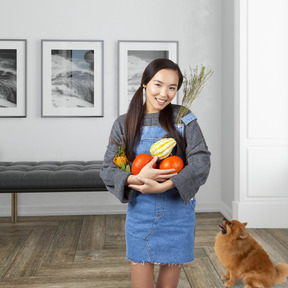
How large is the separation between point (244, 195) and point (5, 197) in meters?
2.45

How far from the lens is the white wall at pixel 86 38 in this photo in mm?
4031

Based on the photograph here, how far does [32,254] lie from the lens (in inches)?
112

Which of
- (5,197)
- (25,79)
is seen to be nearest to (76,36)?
(25,79)

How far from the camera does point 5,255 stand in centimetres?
282

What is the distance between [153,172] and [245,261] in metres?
1.24

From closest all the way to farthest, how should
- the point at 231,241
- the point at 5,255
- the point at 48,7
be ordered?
the point at 231,241, the point at 5,255, the point at 48,7

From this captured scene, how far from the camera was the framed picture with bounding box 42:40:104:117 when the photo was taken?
4.04 metres

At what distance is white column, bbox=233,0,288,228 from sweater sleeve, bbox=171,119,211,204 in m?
2.32

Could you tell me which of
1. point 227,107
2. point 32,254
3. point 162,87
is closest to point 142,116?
point 162,87

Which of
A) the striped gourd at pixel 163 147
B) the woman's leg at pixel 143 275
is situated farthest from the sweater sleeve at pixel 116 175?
the woman's leg at pixel 143 275

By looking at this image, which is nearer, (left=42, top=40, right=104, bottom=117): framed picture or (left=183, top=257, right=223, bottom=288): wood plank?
(left=183, top=257, right=223, bottom=288): wood plank

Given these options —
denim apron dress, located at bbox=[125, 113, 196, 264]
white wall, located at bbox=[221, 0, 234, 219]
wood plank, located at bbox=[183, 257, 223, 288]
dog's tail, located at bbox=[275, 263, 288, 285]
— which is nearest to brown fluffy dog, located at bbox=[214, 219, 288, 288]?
dog's tail, located at bbox=[275, 263, 288, 285]

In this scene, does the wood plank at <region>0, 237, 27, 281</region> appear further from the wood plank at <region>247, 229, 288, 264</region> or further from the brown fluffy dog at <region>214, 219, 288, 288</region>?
the wood plank at <region>247, 229, 288, 264</region>

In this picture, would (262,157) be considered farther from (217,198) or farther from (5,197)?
(5,197)
